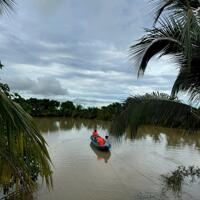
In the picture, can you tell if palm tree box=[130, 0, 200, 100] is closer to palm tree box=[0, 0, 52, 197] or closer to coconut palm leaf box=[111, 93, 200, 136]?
coconut palm leaf box=[111, 93, 200, 136]

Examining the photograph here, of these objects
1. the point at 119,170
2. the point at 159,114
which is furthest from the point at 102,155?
the point at 159,114

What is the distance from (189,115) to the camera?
157 inches

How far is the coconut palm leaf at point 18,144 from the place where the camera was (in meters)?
1.06

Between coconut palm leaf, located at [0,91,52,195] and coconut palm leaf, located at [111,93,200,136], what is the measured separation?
296 cm

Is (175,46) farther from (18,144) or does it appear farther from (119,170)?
(119,170)

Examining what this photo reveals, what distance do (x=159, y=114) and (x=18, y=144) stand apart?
3.01m

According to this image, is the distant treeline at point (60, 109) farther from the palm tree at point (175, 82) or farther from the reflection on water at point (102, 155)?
the palm tree at point (175, 82)

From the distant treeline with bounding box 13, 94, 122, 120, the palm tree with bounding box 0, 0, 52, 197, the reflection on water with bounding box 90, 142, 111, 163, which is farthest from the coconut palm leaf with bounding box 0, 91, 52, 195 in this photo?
the distant treeline with bounding box 13, 94, 122, 120

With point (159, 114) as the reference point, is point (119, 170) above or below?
below

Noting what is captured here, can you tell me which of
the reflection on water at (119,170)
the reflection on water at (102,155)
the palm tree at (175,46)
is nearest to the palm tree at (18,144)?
the palm tree at (175,46)

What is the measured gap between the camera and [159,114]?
3.97 metres

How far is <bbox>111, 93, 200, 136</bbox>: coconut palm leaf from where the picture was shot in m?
3.96

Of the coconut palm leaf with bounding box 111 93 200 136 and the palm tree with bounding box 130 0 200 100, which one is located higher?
the palm tree with bounding box 130 0 200 100

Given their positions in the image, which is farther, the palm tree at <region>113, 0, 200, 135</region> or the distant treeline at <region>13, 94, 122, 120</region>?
the distant treeline at <region>13, 94, 122, 120</region>
